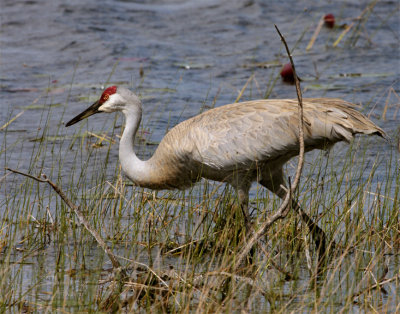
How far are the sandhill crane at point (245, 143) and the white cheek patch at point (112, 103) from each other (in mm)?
345

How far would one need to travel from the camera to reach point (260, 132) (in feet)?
16.2

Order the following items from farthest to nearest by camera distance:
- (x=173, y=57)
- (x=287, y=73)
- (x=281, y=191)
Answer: (x=173, y=57)
(x=287, y=73)
(x=281, y=191)

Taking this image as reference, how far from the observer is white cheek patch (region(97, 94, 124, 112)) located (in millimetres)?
5391

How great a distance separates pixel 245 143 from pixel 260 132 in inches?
4.6

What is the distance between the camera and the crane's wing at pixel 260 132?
482cm

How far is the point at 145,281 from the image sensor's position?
12.6 ft

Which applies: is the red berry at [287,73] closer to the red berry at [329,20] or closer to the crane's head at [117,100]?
the red berry at [329,20]

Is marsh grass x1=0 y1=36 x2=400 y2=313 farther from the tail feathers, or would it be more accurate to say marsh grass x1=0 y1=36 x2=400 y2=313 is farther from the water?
the water

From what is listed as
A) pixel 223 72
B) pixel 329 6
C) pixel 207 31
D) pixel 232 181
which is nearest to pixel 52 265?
pixel 232 181

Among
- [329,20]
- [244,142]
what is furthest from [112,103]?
[329,20]

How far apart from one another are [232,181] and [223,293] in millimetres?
1208

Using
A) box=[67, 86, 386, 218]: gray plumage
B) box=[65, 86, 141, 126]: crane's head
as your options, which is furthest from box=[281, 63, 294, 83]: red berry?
box=[67, 86, 386, 218]: gray plumage

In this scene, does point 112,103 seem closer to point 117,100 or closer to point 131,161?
point 117,100

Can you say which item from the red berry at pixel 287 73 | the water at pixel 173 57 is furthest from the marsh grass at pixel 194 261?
the red berry at pixel 287 73
